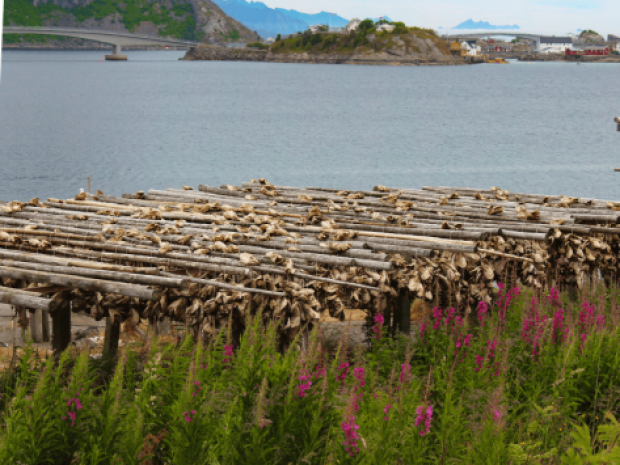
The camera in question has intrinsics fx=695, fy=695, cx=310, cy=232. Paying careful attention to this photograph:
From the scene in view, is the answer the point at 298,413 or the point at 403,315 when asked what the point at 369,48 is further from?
the point at 298,413

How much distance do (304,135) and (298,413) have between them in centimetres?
5705

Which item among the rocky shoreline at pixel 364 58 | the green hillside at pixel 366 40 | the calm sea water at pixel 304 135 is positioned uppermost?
the green hillside at pixel 366 40

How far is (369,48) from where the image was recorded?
157250mm

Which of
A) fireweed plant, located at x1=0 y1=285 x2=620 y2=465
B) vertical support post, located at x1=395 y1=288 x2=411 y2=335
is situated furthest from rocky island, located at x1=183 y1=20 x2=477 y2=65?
fireweed plant, located at x1=0 y1=285 x2=620 y2=465

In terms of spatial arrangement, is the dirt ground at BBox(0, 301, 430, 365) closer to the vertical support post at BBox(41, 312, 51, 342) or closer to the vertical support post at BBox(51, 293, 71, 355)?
the vertical support post at BBox(41, 312, 51, 342)

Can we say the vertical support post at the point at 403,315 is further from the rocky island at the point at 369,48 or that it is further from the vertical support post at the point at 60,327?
the rocky island at the point at 369,48

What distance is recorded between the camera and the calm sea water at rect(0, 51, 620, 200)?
146 feet

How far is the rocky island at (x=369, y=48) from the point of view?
155 meters

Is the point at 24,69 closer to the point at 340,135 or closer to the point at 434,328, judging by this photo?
the point at 340,135

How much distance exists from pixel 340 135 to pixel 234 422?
57.9 metres

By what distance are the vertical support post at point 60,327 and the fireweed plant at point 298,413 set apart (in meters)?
0.75

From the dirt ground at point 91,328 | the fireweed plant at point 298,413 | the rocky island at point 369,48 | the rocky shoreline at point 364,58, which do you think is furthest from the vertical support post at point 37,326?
the rocky shoreline at point 364,58

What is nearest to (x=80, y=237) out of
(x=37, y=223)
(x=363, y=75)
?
(x=37, y=223)

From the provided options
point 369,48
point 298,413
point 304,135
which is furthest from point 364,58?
point 298,413
